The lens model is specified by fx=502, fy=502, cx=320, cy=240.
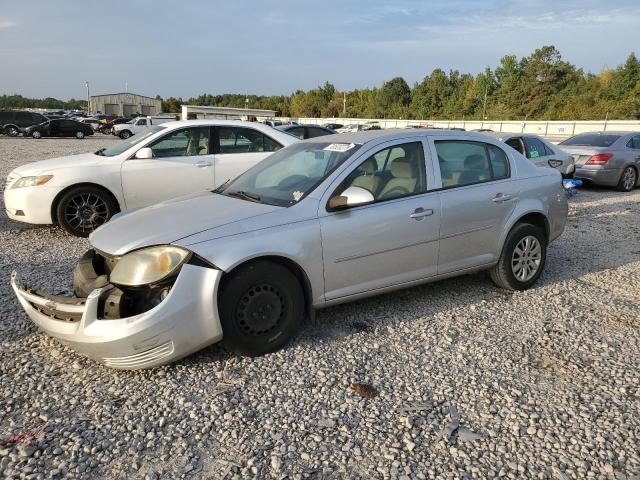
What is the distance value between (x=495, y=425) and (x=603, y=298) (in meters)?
2.73

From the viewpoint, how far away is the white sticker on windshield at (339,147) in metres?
4.14

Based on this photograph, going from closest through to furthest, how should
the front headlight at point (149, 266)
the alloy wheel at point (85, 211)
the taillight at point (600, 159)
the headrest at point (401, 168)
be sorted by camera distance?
the front headlight at point (149, 266)
the headrest at point (401, 168)
the alloy wheel at point (85, 211)
the taillight at point (600, 159)

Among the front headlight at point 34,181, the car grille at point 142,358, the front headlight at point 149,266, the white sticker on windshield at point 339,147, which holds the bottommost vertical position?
the car grille at point 142,358

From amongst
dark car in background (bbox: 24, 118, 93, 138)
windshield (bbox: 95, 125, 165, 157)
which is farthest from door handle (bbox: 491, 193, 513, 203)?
dark car in background (bbox: 24, 118, 93, 138)

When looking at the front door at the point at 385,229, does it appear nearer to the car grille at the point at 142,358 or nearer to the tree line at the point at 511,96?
the car grille at the point at 142,358

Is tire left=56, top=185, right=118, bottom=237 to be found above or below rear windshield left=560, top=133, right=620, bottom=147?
below

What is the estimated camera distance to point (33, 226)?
24.6 ft

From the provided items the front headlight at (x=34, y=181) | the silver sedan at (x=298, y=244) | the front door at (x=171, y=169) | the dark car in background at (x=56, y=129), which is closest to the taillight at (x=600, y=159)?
the silver sedan at (x=298, y=244)

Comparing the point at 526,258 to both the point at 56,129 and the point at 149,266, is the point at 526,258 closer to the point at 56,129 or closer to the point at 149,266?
the point at 149,266

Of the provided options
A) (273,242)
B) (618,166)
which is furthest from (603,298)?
(618,166)

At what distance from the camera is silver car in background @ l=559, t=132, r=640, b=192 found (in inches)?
457

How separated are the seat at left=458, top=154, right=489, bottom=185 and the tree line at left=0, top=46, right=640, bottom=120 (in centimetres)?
5288

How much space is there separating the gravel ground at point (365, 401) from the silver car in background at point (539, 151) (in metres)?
5.36

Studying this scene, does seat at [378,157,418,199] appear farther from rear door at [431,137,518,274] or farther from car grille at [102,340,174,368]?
car grille at [102,340,174,368]
